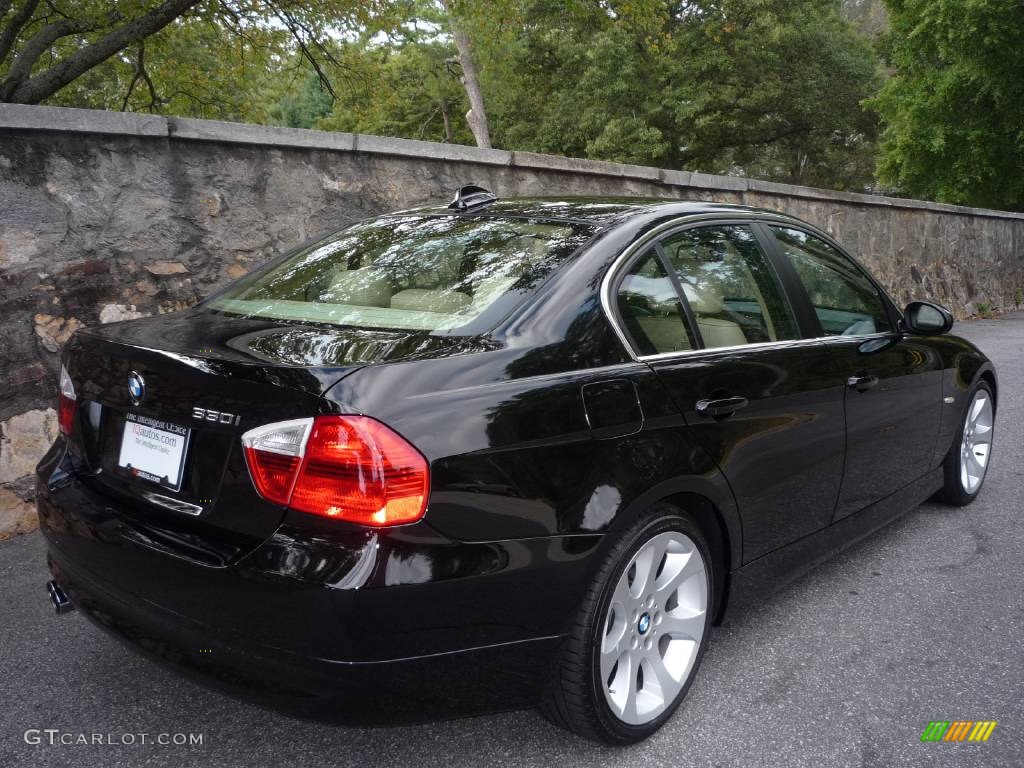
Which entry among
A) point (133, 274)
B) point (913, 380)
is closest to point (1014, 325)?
point (913, 380)

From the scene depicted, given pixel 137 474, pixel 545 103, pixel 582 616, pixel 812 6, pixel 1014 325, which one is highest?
pixel 812 6

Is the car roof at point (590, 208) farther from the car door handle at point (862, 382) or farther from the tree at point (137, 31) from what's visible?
the tree at point (137, 31)

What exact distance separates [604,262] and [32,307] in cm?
321

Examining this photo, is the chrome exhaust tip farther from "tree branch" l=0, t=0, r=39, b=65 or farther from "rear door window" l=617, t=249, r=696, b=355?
"tree branch" l=0, t=0, r=39, b=65

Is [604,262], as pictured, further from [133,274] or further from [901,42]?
[901,42]

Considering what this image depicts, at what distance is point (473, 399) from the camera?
1.91 meters

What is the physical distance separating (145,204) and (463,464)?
3.57 meters

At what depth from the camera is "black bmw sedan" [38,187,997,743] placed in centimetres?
179

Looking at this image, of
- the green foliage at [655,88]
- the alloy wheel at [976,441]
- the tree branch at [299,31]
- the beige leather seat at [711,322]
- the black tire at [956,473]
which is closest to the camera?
the beige leather seat at [711,322]

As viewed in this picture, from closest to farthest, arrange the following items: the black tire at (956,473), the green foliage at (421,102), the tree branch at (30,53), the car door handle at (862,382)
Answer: the car door handle at (862,382), the black tire at (956,473), the tree branch at (30,53), the green foliage at (421,102)

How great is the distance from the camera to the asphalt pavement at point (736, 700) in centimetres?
224

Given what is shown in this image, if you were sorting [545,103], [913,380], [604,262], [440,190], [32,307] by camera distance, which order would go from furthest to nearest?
[545,103] < [440,190] < [32,307] < [913,380] < [604,262]

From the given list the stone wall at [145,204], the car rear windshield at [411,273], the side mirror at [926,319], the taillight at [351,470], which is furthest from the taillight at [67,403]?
the side mirror at [926,319]

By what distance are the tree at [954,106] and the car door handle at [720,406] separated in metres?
19.4
